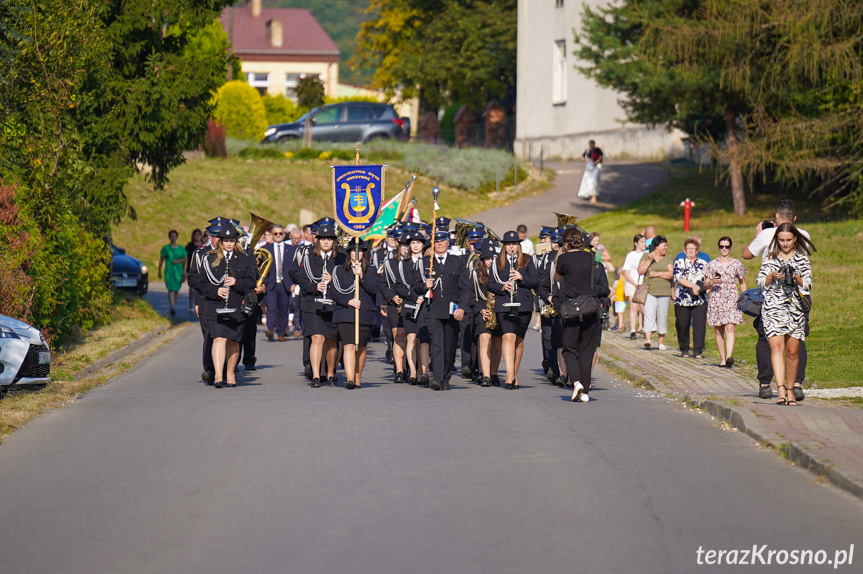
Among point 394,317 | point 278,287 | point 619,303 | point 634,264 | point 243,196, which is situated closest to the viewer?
point 394,317

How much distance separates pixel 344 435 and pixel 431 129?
5186cm

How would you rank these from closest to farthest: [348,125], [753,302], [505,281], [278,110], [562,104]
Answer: [753,302] → [505,281] → [348,125] → [562,104] → [278,110]

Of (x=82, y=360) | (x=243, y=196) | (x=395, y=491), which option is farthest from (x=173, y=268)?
(x=395, y=491)

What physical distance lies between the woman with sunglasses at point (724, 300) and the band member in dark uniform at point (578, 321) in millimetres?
3844

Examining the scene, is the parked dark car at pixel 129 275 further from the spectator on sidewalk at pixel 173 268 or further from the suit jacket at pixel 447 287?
the suit jacket at pixel 447 287

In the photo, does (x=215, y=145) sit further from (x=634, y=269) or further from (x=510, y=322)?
(x=510, y=322)

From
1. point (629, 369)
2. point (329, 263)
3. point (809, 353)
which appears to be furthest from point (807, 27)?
point (329, 263)

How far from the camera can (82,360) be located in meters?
16.4

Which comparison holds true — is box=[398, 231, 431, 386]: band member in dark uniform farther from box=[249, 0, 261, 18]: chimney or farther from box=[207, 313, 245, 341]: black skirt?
box=[249, 0, 261, 18]: chimney

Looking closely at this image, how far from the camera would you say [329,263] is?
48.1 feet

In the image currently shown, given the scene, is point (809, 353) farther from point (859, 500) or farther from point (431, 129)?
point (431, 129)

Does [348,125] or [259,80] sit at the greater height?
[259,80]

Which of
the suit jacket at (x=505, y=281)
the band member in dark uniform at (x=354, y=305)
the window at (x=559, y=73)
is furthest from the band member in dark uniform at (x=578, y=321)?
the window at (x=559, y=73)

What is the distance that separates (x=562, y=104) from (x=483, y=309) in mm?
38610
